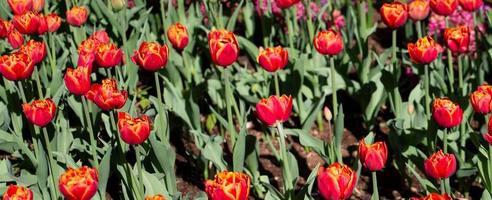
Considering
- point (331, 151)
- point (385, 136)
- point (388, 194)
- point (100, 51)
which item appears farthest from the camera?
point (385, 136)

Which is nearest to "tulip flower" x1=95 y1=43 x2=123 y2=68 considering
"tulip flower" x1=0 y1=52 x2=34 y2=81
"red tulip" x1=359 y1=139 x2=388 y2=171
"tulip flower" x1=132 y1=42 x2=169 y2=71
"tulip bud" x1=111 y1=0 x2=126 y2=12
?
"tulip flower" x1=132 y1=42 x2=169 y2=71

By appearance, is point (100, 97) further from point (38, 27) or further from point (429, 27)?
point (429, 27)

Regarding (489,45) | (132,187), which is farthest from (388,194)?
(132,187)

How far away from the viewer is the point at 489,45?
13.0 feet

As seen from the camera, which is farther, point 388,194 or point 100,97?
point 388,194

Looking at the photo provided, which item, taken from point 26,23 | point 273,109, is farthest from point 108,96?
point 26,23

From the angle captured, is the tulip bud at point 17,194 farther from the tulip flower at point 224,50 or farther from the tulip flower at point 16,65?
the tulip flower at point 224,50

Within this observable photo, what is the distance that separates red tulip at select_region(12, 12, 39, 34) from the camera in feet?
10.9

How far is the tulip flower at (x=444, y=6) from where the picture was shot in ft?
11.1

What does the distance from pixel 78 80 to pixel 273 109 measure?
70 centimetres

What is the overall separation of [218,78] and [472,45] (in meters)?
1.55

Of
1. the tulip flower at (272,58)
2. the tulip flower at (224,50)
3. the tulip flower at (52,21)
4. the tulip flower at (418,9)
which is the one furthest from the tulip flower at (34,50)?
the tulip flower at (418,9)

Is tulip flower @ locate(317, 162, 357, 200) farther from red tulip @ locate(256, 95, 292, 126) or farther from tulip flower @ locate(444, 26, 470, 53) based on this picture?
tulip flower @ locate(444, 26, 470, 53)

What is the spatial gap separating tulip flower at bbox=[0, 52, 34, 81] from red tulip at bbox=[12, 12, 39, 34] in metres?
0.41
